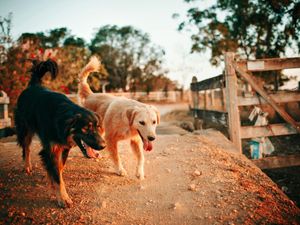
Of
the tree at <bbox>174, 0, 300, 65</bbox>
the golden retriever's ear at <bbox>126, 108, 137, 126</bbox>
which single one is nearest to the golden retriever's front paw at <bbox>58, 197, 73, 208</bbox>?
the golden retriever's ear at <bbox>126, 108, 137, 126</bbox>

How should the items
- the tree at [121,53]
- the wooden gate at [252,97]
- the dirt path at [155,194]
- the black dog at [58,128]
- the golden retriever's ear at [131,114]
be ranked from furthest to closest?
the tree at [121,53]
the wooden gate at [252,97]
the golden retriever's ear at [131,114]
the black dog at [58,128]
the dirt path at [155,194]

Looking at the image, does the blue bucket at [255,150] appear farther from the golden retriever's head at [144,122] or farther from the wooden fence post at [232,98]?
the golden retriever's head at [144,122]

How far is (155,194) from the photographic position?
11.5 feet

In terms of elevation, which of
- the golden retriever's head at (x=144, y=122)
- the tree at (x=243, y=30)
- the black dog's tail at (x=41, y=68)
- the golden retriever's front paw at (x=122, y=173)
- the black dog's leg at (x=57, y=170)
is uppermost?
the tree at (x=243, y=30)

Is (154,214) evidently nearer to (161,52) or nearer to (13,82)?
(13,82)

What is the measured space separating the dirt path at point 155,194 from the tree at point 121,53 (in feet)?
132

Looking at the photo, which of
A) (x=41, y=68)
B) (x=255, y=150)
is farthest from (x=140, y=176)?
(x=255, y=150)

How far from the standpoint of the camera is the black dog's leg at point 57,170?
3.15m

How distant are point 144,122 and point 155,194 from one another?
1.08 m

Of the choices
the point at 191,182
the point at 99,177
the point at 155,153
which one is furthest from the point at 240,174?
the point at 99,177

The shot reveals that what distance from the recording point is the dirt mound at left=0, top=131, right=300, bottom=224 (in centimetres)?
293

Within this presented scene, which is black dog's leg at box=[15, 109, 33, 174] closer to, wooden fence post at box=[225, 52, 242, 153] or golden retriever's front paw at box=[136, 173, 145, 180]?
golden retriever's front paw at box=[136, 173, 145, 180]

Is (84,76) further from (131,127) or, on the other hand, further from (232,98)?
(232,98)

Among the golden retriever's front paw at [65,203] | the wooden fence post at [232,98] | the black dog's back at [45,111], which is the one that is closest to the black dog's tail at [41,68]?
the black dog's back at [45,111]
